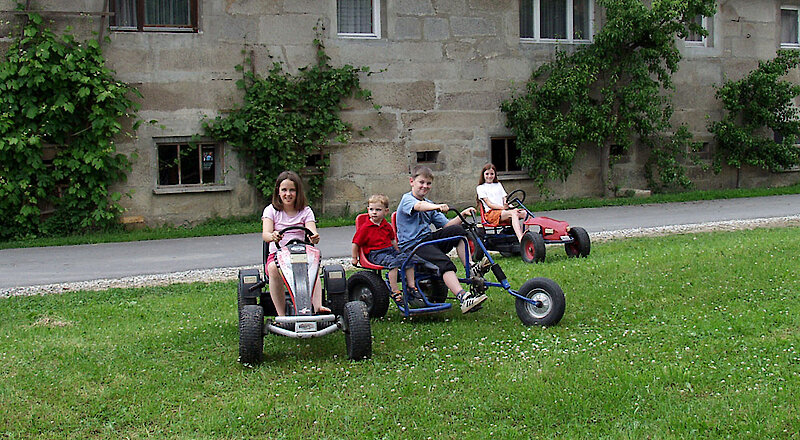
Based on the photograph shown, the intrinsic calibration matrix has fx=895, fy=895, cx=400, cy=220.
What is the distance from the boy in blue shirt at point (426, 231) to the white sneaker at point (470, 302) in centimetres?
7

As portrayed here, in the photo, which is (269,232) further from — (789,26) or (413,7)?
(789,26)

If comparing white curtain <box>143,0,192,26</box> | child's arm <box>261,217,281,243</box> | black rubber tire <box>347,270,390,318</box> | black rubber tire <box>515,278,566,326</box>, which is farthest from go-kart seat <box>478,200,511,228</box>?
white curtain <box>143,0,192,26</box>

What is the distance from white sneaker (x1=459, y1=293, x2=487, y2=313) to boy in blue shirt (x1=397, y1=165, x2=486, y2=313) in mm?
70

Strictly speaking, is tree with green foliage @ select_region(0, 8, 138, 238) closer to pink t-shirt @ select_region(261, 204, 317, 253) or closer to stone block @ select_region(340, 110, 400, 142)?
stone block @ select_region(340, 110, 400, 142)

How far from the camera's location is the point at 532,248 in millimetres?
11039

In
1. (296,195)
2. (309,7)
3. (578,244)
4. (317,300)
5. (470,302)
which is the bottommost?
(470,302)

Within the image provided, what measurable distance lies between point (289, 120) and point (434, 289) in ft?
27.5

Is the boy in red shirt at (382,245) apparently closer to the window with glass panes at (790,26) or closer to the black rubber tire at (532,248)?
the black rubber tire at (532,248)

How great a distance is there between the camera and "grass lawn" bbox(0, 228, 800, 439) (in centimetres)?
509

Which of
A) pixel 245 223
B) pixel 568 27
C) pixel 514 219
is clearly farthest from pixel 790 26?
pixel 245 223

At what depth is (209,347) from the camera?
6.94 m

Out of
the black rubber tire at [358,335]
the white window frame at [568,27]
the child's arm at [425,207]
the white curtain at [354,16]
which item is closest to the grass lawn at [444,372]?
the black rubber tire at [358,335]

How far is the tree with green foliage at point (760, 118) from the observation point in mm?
19641

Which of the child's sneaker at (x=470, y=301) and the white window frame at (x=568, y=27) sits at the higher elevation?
the white window frame at (x=568, y=27)
